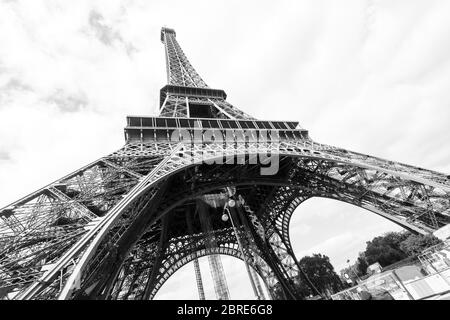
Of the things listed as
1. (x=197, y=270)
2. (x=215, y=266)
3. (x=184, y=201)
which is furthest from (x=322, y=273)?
(x=184, y=201)

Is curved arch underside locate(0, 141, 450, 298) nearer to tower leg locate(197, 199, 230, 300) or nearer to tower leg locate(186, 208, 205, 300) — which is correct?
tower leg locate(186, 208, 205, 300)

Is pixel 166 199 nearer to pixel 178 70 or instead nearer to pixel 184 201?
pixel 184 201

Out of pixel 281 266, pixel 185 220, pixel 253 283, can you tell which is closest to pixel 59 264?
pixel 253 283

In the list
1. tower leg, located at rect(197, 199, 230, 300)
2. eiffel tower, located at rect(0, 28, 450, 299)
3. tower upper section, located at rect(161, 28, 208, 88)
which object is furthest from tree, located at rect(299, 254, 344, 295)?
tower upper section, located at rect(161, 28, 208, 88)

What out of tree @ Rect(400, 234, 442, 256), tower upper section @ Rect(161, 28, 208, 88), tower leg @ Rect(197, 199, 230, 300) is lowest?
tree @ Rect(400, 234, 442, 256)
